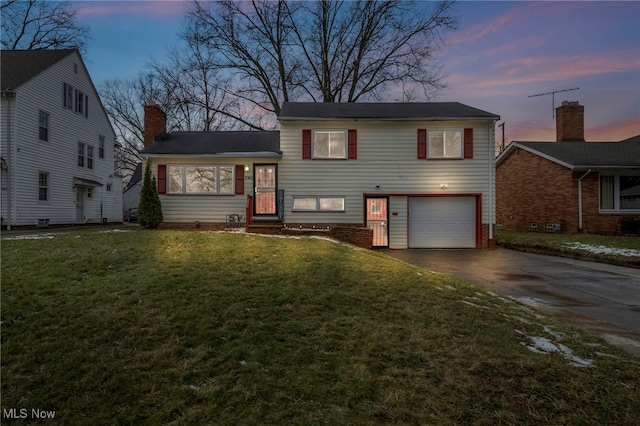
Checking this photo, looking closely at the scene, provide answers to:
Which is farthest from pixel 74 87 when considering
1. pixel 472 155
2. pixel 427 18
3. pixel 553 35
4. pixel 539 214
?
pixel 539 214

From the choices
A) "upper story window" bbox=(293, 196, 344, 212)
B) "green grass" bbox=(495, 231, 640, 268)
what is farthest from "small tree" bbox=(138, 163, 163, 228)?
"green grass" bbox=(495, 231, 640, 268)

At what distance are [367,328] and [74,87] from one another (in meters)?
21.8

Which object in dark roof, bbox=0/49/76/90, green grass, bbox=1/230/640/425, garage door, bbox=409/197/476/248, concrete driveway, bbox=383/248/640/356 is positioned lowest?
concrete driveway, bbox=383/248/640/356

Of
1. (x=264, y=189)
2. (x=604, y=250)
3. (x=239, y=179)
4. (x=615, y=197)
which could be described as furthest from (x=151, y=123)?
(x=615, y=197)

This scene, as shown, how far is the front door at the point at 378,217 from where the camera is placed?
45.8ft

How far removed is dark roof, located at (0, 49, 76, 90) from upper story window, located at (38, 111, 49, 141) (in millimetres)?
1653

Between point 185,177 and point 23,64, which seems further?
point 23,64

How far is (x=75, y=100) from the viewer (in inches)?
714

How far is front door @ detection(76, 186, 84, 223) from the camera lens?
18698 millimetres

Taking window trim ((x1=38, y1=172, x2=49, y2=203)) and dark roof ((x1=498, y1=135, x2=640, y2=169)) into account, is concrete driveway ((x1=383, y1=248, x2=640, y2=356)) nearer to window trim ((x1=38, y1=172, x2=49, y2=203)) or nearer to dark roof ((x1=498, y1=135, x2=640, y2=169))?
dark roof ((x1=498, y1=135, x2=640, y2=169))

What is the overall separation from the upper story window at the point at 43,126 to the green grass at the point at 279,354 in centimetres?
1395

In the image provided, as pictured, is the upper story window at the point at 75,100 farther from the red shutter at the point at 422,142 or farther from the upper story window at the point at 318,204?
the red shutter at the point at 422,142

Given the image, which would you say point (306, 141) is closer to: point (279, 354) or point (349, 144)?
point (349, 144)

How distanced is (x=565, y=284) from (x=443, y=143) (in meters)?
8.08
